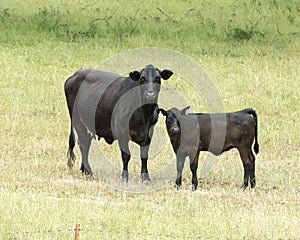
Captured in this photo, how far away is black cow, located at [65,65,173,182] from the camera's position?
12773 mm

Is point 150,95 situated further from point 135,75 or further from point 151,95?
A: point 135,75

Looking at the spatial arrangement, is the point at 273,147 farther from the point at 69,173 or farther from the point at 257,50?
the point at 257,50

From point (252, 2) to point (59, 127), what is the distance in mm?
12846

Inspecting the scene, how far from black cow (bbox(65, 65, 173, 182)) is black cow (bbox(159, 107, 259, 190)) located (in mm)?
490

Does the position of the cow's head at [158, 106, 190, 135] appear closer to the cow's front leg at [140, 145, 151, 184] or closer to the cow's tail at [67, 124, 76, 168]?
the cow's front leg at [140, 145, 151, 184]

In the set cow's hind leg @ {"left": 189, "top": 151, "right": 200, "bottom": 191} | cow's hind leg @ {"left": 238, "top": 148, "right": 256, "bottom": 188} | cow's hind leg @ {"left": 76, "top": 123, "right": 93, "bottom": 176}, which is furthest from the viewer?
cow's hind leg @ {"left": 76, "top": 123, "right": 93, "bottom": 176}

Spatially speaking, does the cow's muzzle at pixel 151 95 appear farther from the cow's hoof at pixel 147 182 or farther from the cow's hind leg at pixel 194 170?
the cow's hoof at pixel 147 182

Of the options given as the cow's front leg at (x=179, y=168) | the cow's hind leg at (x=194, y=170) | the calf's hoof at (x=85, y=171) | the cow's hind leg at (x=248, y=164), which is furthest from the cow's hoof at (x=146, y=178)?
the cow's hind leg at (x=248, y=164)

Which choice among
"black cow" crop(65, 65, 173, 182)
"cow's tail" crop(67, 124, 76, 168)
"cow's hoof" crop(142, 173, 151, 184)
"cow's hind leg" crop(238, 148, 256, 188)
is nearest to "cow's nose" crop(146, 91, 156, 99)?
"black cow" crop(65, 65, 173, 182)

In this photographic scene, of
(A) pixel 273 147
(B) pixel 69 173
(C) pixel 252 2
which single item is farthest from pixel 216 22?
(B) pixel 69 173

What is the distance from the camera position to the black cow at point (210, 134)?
1252cm

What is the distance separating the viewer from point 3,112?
61.9 ft

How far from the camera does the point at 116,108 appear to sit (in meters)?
13.5

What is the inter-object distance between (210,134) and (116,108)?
1.64m
